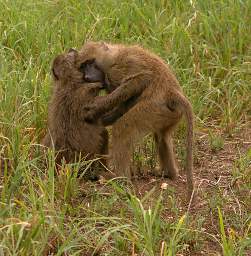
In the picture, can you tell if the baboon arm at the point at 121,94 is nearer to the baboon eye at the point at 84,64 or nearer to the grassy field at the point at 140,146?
the baboon eye at the point at 84,64

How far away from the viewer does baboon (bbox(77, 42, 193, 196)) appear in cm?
440

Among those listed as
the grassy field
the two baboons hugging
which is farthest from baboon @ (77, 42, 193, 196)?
the grassy field

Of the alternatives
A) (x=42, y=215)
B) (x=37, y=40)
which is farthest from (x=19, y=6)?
(x=42, y=215)

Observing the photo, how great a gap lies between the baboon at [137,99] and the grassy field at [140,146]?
0.82ft

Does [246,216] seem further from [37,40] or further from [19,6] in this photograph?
[19,6]

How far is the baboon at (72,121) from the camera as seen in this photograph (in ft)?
14.9

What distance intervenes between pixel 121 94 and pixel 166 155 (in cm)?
53

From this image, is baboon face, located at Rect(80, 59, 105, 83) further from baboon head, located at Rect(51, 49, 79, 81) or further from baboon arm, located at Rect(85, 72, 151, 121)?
baboon arm, located at Rect(85, 72, 151, 121)

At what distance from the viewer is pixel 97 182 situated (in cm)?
452

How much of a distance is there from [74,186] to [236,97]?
194cm

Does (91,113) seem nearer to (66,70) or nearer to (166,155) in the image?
(66,70)

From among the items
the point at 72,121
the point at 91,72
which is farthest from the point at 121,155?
the point at 91,72

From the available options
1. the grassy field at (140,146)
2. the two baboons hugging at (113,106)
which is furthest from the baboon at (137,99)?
the grassy field at (140,146)

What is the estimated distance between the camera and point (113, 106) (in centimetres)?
445
